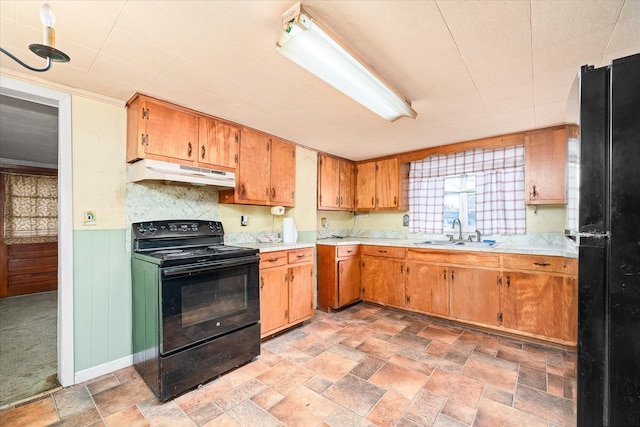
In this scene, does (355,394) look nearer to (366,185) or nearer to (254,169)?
(254,169)

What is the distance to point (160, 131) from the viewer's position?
7.77ft

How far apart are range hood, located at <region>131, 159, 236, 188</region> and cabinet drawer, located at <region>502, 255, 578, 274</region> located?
296 cm

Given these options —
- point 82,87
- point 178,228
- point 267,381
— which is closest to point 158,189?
point 178,228

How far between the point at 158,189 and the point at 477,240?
12.1ft

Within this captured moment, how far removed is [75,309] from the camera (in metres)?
2.15

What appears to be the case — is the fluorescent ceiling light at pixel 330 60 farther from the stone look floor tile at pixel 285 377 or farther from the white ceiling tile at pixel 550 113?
the stone look floor tile at pixel 285 377

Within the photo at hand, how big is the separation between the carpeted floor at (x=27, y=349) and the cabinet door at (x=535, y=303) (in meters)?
4.01

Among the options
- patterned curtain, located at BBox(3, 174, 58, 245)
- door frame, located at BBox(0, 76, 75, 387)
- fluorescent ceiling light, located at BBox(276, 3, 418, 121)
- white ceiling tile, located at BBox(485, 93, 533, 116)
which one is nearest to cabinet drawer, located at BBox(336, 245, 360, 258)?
fluorescent ceiling light, located at BBox(276, 3, 418, 121)

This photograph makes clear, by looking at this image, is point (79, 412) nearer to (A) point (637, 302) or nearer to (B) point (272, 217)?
(B) point (272, 217)

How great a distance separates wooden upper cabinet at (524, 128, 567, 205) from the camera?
3.00 meters

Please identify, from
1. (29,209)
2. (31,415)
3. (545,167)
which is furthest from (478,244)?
(29,209)

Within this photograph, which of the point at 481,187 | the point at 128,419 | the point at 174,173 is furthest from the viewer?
the point at 481,187

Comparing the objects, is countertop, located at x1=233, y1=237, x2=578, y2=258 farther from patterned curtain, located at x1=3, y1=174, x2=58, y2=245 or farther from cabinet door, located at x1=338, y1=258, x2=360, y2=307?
patterned curtain, located at x1=3, y1=174, x2=58, y2=245

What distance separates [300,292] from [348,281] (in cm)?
84
